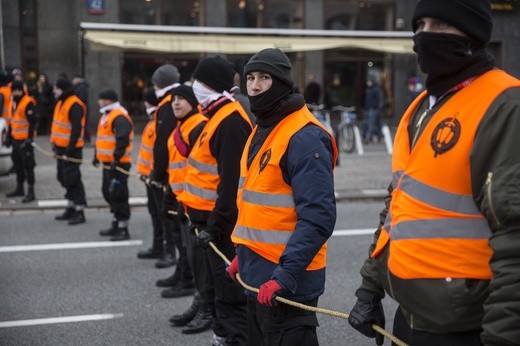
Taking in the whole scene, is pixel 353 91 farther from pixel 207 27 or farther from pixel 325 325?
pixel 325 325

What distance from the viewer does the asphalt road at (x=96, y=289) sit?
5648mm

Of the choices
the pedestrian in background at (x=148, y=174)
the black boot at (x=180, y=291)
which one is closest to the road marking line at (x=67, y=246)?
the pedestrian in background at (x=148, y=174)

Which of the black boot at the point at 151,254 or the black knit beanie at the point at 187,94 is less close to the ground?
the black knit beanie at the point at 187,94

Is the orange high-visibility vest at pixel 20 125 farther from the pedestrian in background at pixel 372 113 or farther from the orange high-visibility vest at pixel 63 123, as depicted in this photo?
the pedestrian in background at pixel 372 113

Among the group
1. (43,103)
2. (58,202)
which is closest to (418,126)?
(58,202)

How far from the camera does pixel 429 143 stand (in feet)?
8.03

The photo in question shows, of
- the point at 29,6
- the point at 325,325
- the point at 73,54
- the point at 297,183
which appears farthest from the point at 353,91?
the point at 297,183

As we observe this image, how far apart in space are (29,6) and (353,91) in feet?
35.2

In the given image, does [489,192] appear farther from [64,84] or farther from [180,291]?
[64,84]

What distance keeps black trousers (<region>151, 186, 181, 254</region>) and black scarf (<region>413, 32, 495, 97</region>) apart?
4.69 m

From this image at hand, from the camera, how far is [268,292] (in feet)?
10.7

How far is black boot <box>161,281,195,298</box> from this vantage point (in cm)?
663

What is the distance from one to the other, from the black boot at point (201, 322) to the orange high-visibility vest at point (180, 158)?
3.36ft

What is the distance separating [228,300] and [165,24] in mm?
17653
